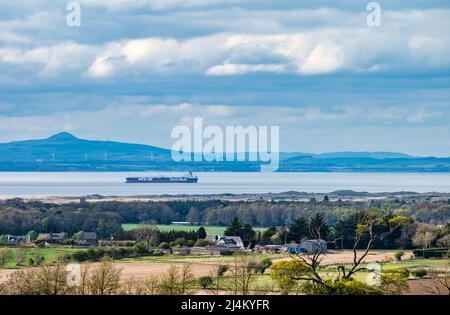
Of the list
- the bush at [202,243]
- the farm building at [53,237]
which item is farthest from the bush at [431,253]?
the farm building at [53,237]

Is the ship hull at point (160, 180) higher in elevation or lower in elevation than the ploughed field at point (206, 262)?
higher

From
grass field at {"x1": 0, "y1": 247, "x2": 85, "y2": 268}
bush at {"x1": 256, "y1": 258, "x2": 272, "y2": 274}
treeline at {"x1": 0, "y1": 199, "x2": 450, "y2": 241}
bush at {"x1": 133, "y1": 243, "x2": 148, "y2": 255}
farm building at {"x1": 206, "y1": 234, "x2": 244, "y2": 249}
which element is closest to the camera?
bush at {"x1": 256, "y1": 258, "x2": 272, "y2": 274}

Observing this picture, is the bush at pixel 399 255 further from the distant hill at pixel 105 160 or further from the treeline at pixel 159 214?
the distant hill at pixel 105 160

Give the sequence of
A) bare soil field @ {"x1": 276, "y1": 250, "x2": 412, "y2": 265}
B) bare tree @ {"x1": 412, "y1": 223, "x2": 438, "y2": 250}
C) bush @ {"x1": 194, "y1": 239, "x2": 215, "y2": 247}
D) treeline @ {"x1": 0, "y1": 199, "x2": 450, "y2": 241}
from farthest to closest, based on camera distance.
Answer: treeline @ {"x1": 0, "y1": 199, "x2": 450, "y2": 241} < bush @ {"x1": 194, "y1": 239, "x2": 215, "y2": 247} < bare tree @ {"x1": 412, "y1": 223, "x2": 438, "y2": 250} < bare soil field @ {"x1": 276, "y1": 250, "x2": 412, "y2": 265}

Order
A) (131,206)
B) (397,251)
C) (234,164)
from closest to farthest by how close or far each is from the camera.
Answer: (397,251) < (131,206) < (234,164)

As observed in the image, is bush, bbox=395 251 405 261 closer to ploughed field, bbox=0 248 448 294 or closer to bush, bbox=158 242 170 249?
ploughed field, bbox=0 248 448 294

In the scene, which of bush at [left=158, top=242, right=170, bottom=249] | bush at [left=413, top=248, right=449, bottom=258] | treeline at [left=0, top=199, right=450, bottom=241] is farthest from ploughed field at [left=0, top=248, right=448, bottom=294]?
treeline at [left=0, top=199, right=450, bottom=241]

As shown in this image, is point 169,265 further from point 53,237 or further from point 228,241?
point 53,237

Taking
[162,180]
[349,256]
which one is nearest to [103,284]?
[349,256]
